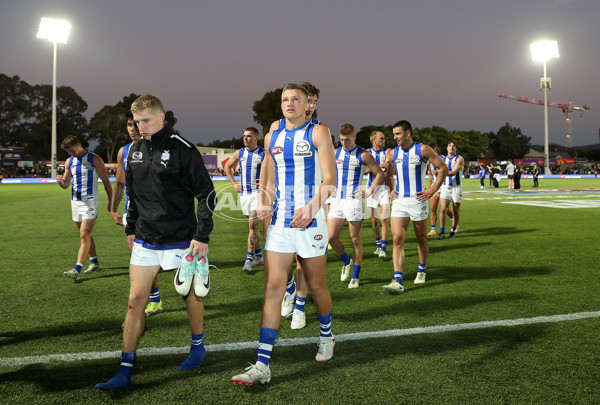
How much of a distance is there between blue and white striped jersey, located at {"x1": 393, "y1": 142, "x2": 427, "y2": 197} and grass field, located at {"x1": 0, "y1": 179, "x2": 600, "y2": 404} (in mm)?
1366

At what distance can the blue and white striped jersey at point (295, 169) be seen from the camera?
12.3ft

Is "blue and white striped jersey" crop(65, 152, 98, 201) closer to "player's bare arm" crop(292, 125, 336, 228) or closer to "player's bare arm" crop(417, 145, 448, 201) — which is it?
"player's bare arm" crop(417, 145, 448, 201)

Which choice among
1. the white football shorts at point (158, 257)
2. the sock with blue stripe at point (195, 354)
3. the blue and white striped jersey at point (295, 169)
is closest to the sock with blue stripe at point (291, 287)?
the sock with blue stripe at point (195, 354)

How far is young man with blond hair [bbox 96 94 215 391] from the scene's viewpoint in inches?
138

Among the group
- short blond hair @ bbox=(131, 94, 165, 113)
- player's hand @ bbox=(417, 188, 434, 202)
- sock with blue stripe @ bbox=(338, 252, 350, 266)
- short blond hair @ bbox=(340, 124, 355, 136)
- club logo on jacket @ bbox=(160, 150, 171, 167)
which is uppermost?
short blond hair @ bbox=(340, 124, 355, 136)

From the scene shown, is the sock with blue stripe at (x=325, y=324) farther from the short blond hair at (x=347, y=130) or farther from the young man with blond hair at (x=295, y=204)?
the short blond hair at (x=347, y=130)

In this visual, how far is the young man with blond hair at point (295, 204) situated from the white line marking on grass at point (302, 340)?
32.1 inches

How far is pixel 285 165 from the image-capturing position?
381 centimetres

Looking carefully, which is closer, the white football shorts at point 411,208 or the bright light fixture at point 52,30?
the white football shorts at point 411,208

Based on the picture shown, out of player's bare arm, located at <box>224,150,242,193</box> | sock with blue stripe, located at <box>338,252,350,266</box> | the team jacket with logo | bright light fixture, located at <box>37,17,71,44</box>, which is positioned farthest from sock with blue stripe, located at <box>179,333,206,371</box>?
bright light fixture, located at <box>37,17,71,44</box>

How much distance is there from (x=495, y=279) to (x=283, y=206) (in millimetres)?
4562

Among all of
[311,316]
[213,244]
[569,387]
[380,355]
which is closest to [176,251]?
[380,355]

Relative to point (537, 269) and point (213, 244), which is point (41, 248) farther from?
point (537, 269)

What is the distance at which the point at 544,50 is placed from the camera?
61.7m
